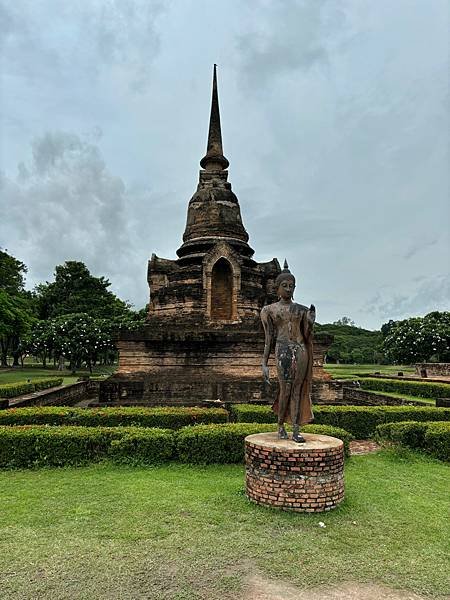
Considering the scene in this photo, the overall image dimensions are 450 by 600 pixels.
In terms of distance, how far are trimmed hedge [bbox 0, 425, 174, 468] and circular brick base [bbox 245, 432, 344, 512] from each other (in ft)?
9.13

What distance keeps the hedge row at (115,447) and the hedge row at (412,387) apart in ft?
48.5

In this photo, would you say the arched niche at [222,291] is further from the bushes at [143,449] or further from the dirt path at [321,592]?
the dirt path at [321,592]

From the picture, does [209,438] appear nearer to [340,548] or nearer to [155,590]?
[340,548]

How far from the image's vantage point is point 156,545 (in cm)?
471

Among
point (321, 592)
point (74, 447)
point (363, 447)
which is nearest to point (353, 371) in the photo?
point (363, 447)

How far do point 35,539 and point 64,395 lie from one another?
14731 millimetres

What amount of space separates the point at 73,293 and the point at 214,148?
3547 centimetres

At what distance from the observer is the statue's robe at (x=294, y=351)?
648 cm

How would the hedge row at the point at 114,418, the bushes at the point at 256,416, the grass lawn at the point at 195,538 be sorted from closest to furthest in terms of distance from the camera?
the grass lawn at the point at 195,538 < the hedge row at the point at 114,418 < the bushes at the point at 256,416

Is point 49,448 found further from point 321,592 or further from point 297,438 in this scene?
point 321,592

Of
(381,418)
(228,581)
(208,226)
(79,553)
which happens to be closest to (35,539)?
(79,553)

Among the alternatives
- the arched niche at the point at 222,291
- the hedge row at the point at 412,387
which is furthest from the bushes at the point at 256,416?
the hedge row at the point at 412,387

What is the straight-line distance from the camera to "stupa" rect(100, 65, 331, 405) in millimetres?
15195

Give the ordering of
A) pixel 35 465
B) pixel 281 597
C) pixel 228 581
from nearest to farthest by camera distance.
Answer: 1. pixel 281 597
2. pixel 228 581
3. pixel 35 465
